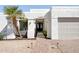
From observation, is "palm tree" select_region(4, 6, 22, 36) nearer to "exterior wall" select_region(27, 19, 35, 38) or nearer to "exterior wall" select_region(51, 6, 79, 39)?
"exterior wall" select_region(27, 19, 35, 38)

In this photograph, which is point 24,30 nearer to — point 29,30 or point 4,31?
point 29,30

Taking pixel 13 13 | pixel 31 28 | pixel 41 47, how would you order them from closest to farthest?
pixel 41 47 → pixel 13 13 → pixel 31 28

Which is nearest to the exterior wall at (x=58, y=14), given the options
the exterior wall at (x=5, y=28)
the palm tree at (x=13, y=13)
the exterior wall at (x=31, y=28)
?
the exterior wall at (x=31, y=28)

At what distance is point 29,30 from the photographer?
64.2ft

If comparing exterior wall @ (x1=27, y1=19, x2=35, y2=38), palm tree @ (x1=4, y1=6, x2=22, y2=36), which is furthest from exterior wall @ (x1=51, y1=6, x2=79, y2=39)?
palm tree @ (x1=4, y1=6, x2=22, y2=36)

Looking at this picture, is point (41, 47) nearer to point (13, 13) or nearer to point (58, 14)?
point (58, 14)

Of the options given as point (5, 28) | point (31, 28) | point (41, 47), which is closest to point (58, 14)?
point (31, 28)

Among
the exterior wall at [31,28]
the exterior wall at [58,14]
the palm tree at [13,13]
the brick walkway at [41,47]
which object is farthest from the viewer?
the exterior wall at [31,28]

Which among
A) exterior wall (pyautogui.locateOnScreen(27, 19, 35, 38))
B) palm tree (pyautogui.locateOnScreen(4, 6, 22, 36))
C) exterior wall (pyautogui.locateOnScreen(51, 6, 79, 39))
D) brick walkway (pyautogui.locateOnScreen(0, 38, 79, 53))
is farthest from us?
exterior wall (pyautogui.locateOnScreen(27, 19, 35, 38))

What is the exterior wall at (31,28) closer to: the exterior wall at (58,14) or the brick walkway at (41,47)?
the exterior wall at (58,14)

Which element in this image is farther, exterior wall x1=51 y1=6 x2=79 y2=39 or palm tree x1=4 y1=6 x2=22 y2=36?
palm tree x1=4 y1=6 x2=22 y2=36
